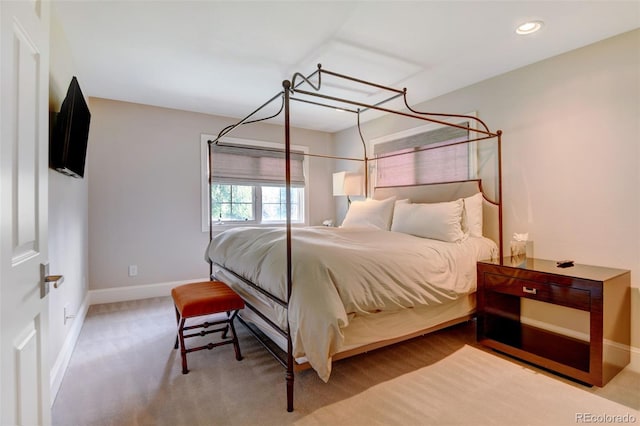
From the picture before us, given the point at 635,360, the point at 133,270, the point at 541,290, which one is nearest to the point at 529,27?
the point at 541,290

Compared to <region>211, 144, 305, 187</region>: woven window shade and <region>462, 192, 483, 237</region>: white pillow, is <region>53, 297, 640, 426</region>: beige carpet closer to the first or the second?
<region>462, 192, 483, 237</region>: white pillow

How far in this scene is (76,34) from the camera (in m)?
2.34

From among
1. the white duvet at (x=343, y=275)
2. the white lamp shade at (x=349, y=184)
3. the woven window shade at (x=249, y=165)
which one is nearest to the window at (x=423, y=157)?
the white lamp shade at (x=349, y=184)

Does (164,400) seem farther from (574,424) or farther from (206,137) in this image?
(206,137)

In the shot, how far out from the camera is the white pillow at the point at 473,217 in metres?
2.95

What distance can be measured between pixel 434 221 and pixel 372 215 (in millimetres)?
869

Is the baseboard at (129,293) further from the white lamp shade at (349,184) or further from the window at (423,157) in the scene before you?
the window at (423,157)

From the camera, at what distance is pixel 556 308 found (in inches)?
103

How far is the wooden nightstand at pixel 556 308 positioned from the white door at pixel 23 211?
2656 millimetres

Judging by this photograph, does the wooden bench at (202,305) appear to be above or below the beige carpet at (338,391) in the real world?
above

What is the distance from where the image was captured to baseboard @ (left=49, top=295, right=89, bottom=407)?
74.3 inches

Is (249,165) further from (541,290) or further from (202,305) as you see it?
(541,290)

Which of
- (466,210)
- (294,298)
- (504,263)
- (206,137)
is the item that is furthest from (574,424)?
(206,137)

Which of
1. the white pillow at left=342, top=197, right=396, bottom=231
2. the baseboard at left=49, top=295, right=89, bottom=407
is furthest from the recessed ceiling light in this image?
the baseboard at left=49, top=295, right=89, bottom=407
